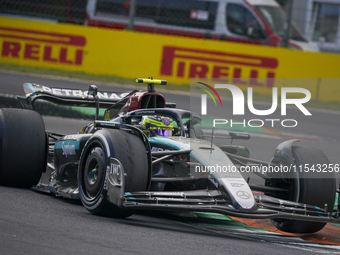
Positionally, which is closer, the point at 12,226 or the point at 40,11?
the point at 12,226

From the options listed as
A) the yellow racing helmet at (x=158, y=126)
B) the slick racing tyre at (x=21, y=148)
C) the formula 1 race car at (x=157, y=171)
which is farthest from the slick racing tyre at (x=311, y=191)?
the slick racing tyre at (x=21, y=148)

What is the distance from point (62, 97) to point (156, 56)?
318 inches

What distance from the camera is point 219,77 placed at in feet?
48.5

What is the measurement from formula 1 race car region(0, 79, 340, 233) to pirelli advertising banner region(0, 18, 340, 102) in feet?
28.5

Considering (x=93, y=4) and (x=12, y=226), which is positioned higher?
(x=93, y=4)

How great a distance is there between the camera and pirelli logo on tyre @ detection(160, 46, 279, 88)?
14.9 meters

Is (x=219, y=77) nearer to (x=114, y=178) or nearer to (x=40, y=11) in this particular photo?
(x=40, y=11)

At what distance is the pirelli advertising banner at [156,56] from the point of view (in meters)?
14.9

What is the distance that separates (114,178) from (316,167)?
1842mm

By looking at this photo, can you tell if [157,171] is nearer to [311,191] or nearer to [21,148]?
[311,191]

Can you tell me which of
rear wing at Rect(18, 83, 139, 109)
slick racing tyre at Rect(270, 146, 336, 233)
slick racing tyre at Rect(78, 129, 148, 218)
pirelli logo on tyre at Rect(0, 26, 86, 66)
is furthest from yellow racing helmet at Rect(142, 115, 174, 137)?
pirelli logo on tyre at Rect(0, 26, 86, 66)

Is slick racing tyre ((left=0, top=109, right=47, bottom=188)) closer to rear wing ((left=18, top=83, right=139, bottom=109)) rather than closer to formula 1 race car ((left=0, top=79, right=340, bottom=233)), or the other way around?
formula 1 race car ((left=0, top=79, right=340, bottom=233))

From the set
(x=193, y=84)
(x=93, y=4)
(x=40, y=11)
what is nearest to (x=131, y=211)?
(x=193, y=84)

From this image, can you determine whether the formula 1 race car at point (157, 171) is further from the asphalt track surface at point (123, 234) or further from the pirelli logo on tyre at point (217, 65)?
the pirelli logo on tyre at point (217, 65)
